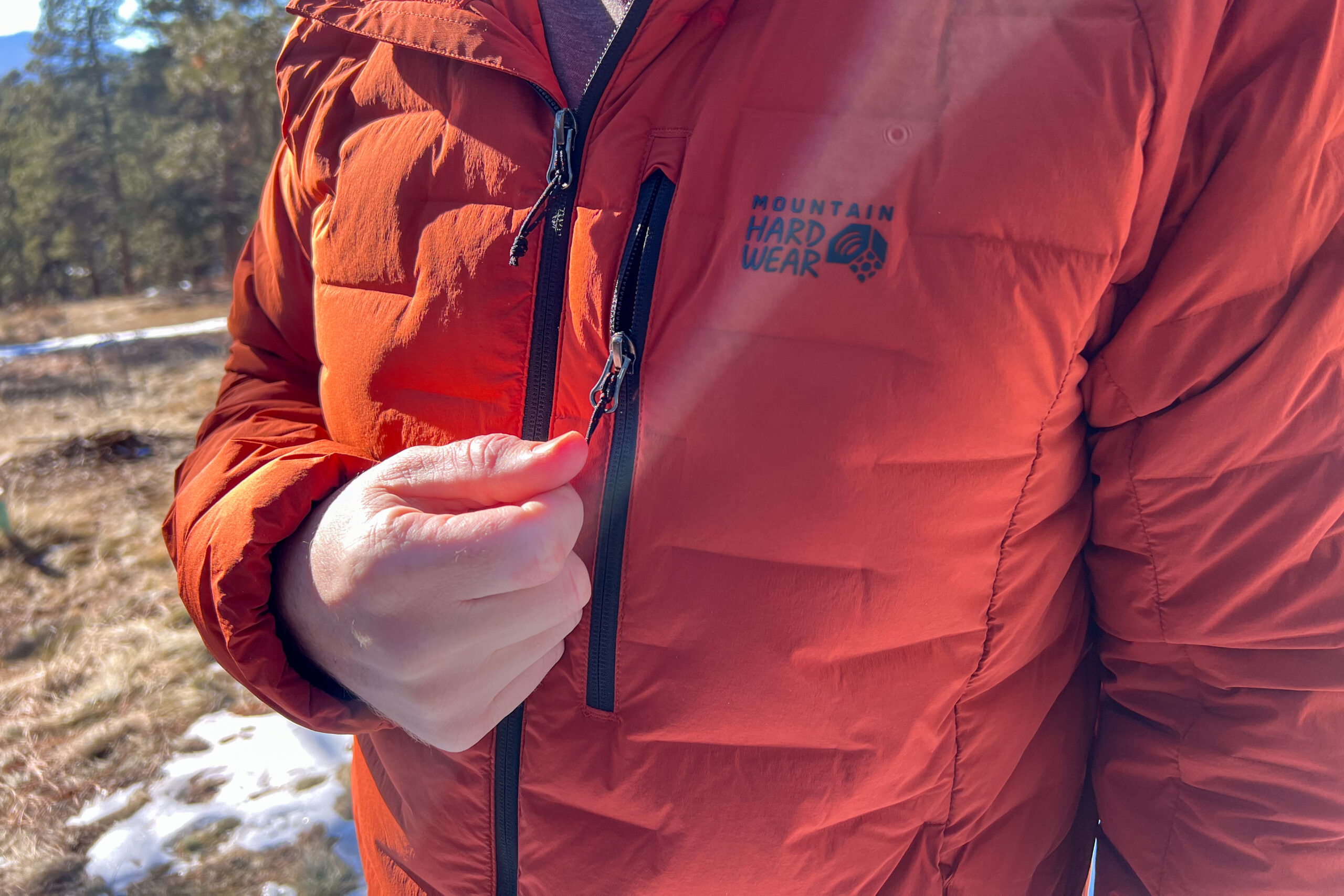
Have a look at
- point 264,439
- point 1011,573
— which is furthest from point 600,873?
point 264,439

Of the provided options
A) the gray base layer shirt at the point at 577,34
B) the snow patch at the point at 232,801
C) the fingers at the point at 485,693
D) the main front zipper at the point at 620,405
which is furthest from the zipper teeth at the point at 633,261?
the snow patch at the point at 232,801

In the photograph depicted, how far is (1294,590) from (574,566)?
31.5 inches

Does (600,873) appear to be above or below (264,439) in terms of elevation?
below

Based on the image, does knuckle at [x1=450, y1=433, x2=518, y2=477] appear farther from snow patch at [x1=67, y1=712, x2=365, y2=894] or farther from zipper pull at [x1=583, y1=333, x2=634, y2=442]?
snow patch at [x1=67, y1=712, x2=365, y2=894]

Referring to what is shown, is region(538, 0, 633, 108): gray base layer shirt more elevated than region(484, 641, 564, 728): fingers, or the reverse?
region(538, 0, 633, 108): gray base layer shirt

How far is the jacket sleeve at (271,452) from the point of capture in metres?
0.96

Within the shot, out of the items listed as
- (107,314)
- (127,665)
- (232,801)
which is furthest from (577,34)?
(107,314)

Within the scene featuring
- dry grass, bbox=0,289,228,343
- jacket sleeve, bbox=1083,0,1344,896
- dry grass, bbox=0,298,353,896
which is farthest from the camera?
dry grass, bbox=0,289,228,343

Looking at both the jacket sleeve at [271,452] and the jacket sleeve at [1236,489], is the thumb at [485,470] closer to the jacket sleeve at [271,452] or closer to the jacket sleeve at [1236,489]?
the jacket sleeve at [271,452]

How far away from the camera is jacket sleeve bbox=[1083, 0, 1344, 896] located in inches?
28.0

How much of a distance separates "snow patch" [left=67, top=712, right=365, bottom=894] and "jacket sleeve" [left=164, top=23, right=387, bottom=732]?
128 centimetres

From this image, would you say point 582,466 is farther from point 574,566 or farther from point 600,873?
point 600,873

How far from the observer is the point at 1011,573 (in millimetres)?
931

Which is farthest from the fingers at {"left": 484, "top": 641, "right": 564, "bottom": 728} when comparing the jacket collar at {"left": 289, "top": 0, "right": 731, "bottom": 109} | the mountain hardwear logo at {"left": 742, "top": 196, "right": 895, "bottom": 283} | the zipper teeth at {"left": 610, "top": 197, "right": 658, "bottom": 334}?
the jacket collar at {"left": 289, "top": 0, "right": 731, "bottom": 109}
